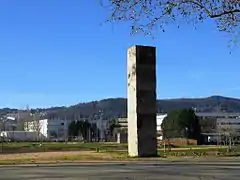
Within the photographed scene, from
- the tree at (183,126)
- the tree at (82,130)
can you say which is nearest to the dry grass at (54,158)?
the tree at (183,126)

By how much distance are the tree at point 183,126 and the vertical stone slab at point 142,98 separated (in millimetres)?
75595

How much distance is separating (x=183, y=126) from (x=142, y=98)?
3154 inches

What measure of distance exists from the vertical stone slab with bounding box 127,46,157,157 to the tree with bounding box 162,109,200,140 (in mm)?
75595

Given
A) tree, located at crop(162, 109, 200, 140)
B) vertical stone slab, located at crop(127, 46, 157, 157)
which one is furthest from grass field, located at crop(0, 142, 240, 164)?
tree, located at crop(162, 109, 200, 140)

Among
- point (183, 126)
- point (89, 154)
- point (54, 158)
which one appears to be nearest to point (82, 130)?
point (183, 126)

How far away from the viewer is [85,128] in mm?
189500

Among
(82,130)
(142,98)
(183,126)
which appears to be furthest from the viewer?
(82,130)

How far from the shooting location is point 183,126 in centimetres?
11600

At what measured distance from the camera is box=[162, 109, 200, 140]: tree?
114 metres

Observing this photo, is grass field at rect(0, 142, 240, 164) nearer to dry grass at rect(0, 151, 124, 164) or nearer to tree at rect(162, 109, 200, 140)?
dry grass at rect(0, 151, 124, 164)

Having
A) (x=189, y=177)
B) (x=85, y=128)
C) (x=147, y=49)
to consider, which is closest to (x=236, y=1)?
(x=189, y=177)

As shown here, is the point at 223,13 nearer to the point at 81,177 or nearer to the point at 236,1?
the point at 236,1

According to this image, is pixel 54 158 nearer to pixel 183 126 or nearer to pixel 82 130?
pixel 183 126

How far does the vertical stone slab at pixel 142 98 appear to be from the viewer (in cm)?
3694
